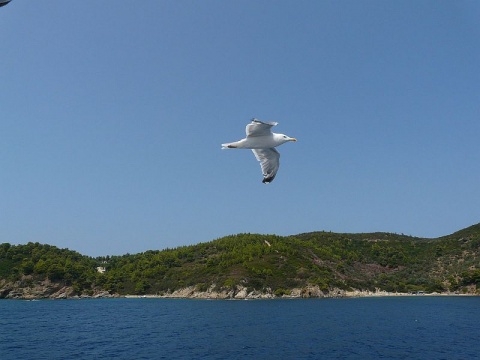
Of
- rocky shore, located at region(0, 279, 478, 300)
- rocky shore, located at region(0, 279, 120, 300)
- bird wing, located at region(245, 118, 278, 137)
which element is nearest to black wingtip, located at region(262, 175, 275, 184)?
bird wing, located at region(245, 118, 278, 137)

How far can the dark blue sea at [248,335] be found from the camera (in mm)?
44719

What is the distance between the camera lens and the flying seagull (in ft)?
51.2

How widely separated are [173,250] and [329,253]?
69.9 metres

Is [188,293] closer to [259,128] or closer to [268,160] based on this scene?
[268,160]

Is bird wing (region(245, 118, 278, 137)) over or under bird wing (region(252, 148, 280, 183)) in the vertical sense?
over

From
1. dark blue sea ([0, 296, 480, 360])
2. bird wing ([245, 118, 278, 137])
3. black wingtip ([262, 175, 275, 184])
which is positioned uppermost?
bird wing ([245, 118, 278, 137])

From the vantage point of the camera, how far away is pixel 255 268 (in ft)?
465

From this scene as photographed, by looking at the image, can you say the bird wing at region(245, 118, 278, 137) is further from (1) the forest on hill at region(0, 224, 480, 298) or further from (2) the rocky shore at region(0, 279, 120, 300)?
(2) the rocky shore at region(0, 279, 120, 300)

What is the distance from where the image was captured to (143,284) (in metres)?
154

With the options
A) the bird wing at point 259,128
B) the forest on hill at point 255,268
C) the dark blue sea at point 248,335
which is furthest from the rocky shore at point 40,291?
the bird wing at point 259,128

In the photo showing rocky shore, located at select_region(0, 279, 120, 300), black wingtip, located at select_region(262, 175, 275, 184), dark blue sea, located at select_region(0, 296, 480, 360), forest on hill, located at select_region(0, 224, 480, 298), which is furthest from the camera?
rocky shore, located at select_region(0, 279, 120, 300)

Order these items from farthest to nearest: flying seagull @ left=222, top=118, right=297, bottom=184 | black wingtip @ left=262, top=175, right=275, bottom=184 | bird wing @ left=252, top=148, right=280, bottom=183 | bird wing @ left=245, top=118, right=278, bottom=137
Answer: bird wing @ left=252, top=148, right=280, bottom=183 < black wingtip @ left=262, top=175, right=275, bottom=184 < flying seagull @ left=222, top=118, right=297, bottom=184 < bird wing @ left=245, top=118, right=278, bottom=137

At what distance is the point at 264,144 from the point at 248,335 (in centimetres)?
4753

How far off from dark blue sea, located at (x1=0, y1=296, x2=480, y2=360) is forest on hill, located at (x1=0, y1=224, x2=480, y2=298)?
52650mm
